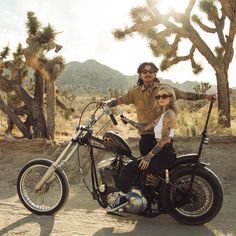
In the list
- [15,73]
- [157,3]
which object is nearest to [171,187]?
[157,3]

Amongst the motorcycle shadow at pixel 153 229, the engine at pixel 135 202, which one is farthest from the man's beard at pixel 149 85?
the motorcycle shadow at pixel 153 229

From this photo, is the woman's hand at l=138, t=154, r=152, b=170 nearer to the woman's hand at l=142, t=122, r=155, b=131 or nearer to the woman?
the woman

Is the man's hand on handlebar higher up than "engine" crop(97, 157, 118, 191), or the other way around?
the man's hand on handlebar

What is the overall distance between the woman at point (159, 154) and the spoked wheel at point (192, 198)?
227 millimetres

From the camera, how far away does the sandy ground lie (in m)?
4.41

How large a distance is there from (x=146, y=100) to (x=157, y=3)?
784 cm

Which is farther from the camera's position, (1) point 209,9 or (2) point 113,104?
(1) point 209,9

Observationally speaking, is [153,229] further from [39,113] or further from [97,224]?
[39,113]

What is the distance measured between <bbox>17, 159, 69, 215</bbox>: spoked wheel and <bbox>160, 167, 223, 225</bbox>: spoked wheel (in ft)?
3.98

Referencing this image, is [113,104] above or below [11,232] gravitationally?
above

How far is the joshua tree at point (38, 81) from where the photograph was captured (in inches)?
537

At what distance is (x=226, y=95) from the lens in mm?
12750

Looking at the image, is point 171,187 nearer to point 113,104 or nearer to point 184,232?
point 184,232

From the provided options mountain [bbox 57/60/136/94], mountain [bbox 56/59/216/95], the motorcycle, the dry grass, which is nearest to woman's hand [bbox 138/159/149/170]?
the motorcycle
